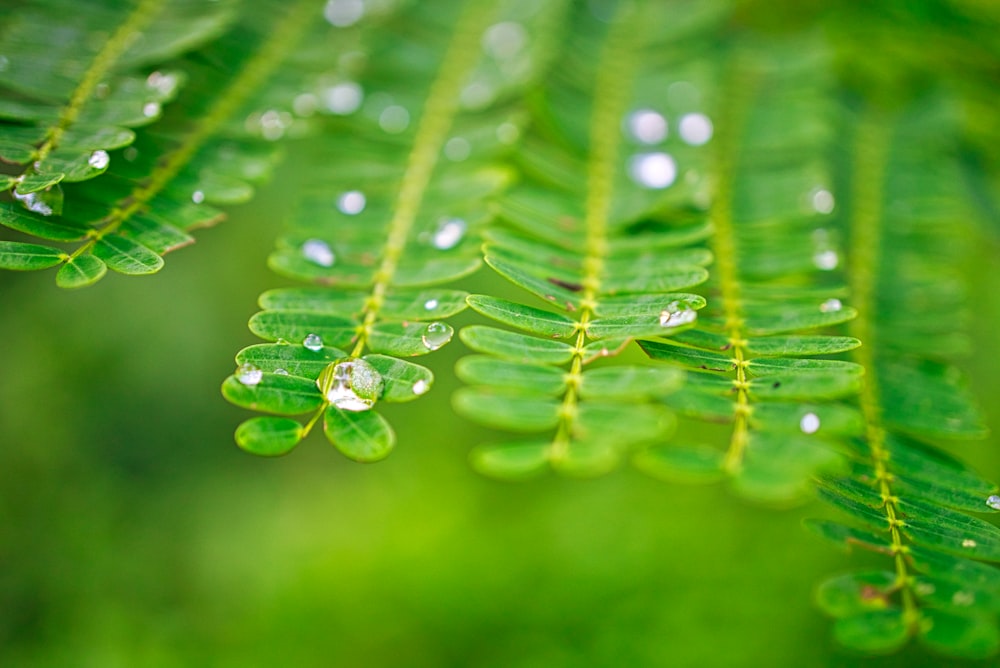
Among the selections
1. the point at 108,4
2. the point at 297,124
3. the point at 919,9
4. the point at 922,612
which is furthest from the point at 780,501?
the point at 919,9

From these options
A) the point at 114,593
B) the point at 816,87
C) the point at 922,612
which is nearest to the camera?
the point at 922,612

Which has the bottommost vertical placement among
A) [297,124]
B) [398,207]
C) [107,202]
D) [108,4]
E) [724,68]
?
[107,202]

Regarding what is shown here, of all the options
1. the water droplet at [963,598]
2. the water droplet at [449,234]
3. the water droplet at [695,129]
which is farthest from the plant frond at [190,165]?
the water droplet at [963,598]

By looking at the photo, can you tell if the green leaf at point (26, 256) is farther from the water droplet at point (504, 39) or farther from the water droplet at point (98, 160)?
the water droplet at point (504, 39)

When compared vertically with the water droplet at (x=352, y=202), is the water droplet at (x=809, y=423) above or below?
below

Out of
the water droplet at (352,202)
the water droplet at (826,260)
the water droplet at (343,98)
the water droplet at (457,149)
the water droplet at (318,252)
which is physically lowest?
the water droplet at (318,252)

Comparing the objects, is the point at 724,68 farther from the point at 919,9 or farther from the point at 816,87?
the point at 919,9

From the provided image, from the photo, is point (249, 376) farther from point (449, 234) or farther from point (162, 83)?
point (162, 83)
